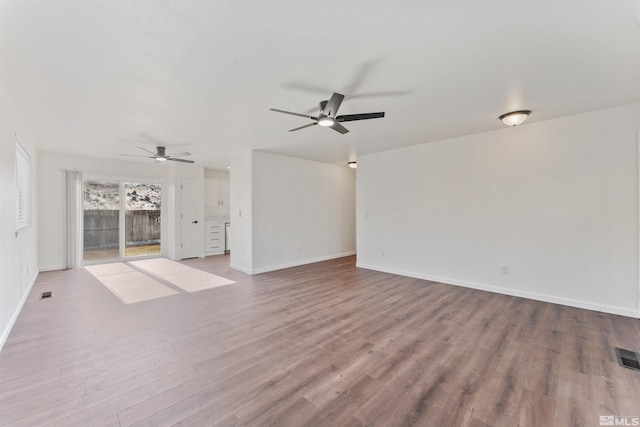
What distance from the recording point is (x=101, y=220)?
6.53m

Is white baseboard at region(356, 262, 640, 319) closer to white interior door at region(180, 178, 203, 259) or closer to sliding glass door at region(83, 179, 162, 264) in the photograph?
white interior door at region(180, 178, 203, 259)

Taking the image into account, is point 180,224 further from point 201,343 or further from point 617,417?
point 617,417

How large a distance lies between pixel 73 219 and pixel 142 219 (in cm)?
137

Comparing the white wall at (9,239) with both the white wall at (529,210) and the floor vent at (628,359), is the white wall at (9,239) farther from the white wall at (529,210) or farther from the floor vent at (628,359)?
the floor vent at (628,359)

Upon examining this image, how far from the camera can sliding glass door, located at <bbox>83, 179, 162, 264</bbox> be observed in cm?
640

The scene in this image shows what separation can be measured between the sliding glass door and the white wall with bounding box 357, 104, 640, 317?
611 cm

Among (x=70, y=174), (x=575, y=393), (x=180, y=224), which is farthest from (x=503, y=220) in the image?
(x=70, y=174)

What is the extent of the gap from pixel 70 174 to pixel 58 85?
4.52 meters

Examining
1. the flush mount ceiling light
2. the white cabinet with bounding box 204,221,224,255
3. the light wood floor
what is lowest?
the light wood floor

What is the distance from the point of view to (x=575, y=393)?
1909mm

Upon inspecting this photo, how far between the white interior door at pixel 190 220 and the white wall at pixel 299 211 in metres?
2.85

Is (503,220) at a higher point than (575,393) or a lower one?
higher

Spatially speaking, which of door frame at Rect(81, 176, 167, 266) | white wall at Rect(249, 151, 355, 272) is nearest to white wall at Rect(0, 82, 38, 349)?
door frame at Rect(81, 176, 167, 266)

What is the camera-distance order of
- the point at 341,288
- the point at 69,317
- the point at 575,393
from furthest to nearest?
the point at 341,288, the point at 69,317, the point at 575,393
